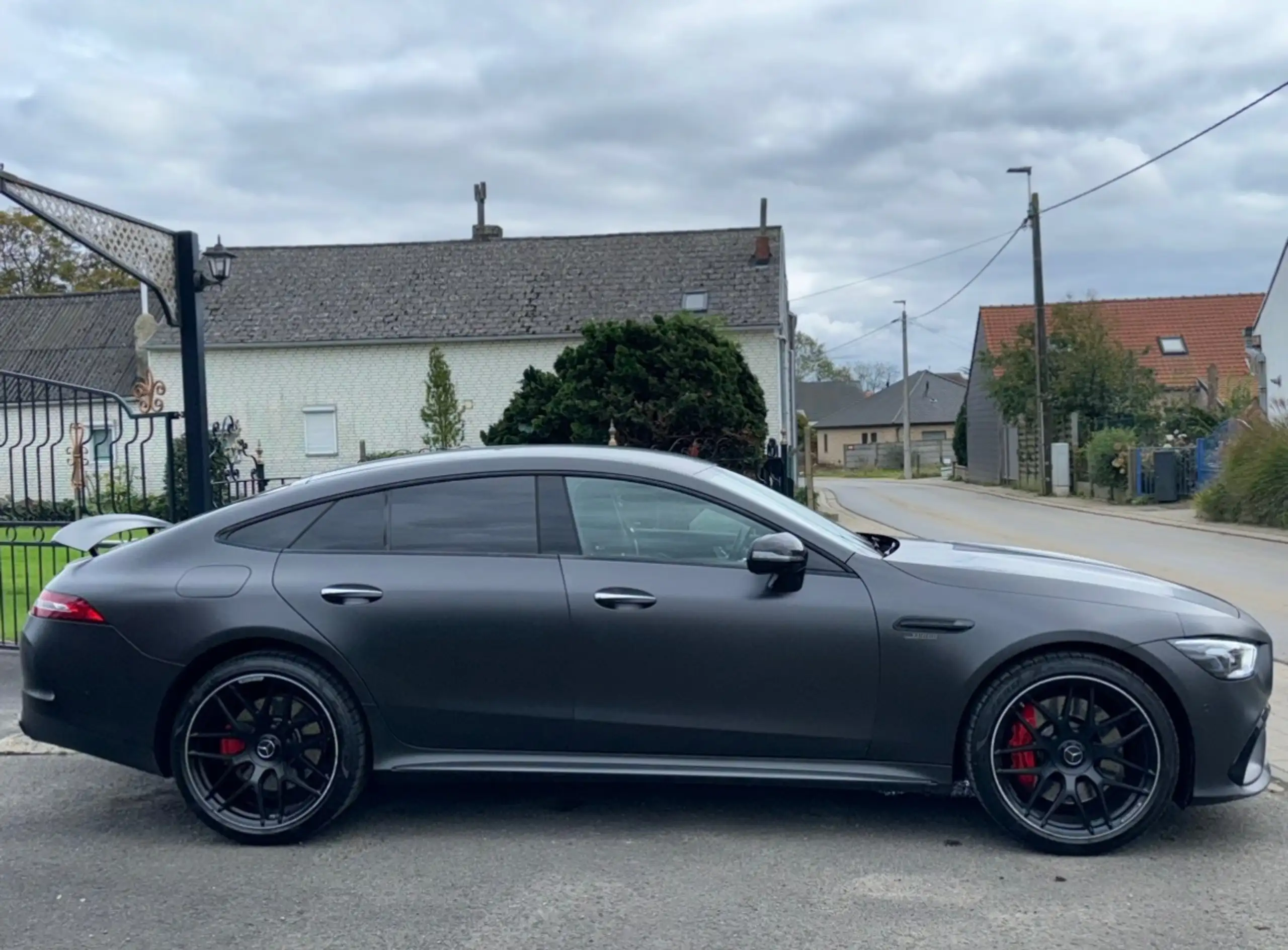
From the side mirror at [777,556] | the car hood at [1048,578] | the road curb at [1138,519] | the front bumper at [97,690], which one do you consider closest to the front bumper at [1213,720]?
the car hood at [1048,578]

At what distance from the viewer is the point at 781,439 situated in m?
31.9

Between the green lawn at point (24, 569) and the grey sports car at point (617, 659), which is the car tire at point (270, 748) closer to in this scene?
the grey sports car at point (617, 659)

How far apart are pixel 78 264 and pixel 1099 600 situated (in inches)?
2153

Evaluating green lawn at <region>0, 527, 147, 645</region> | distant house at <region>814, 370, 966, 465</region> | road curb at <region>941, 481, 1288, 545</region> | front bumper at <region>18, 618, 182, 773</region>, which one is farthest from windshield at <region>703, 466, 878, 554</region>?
distant house at <region>814, 370, 966, 465</region>

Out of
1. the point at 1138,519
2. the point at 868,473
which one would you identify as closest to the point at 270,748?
the point at 1138,519

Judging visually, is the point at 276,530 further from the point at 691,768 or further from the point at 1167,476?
the point at 1167,476

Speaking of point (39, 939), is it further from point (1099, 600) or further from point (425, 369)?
point (425, 369)

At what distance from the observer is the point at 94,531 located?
5.46m

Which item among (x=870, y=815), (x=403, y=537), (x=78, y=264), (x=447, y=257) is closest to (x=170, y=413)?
(x=403, y=537)

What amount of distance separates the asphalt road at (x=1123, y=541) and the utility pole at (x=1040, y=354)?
1419 millimetres

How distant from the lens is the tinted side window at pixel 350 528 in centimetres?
483

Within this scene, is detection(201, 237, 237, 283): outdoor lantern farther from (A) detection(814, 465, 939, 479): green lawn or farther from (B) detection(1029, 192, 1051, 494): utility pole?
(A) detection(814, 465, 939, 479): green lawn

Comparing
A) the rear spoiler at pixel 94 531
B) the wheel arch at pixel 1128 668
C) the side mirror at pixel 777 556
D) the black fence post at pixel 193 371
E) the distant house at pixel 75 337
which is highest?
the distant house at pixel 75 337

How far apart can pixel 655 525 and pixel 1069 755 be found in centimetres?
170
